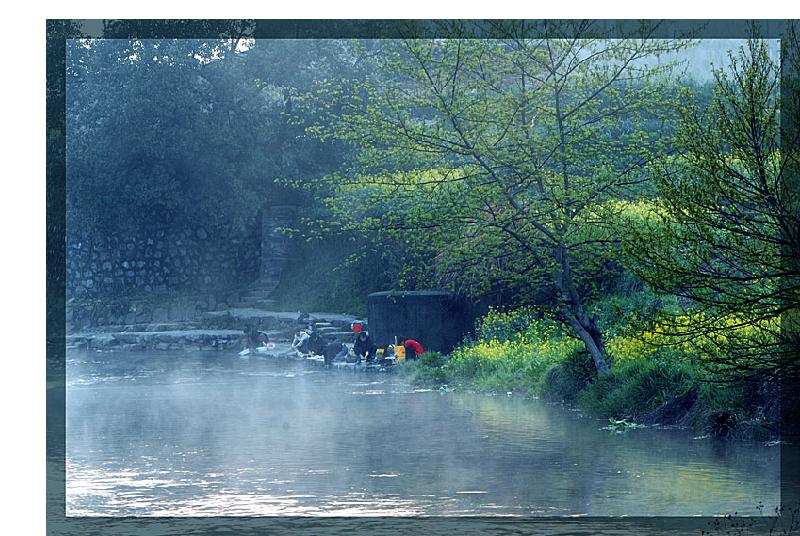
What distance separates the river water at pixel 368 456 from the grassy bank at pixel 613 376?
1.03 ft

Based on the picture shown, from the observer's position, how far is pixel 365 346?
16.6 m

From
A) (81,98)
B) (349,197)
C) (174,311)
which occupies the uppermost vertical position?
(81,98)

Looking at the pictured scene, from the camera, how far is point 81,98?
14.8 meters

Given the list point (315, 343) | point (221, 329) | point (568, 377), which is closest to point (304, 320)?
point (315, 343)

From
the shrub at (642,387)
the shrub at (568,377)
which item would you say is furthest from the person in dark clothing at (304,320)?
the shrub at (642,387)

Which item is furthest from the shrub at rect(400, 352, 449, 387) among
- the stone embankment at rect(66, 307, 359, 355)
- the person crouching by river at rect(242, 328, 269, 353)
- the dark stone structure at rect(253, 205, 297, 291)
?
the dark stone structure at rect(253, 205, 297, 291)

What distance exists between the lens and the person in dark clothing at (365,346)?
1655 centimetres

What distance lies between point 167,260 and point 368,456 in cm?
487

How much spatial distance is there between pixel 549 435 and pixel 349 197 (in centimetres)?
383

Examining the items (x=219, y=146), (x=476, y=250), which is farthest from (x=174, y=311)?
(x=476, y=250)

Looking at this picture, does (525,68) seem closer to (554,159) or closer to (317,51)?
(554,159)

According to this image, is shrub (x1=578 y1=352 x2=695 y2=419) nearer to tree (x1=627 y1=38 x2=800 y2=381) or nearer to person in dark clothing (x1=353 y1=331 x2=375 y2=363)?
tree (x1=627 y1=38 x2=800 y2=381)

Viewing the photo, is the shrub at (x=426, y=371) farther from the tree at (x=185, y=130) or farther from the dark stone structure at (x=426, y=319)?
the tree at (x=185, y=130)

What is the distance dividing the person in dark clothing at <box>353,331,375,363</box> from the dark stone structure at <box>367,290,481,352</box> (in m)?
0.13
